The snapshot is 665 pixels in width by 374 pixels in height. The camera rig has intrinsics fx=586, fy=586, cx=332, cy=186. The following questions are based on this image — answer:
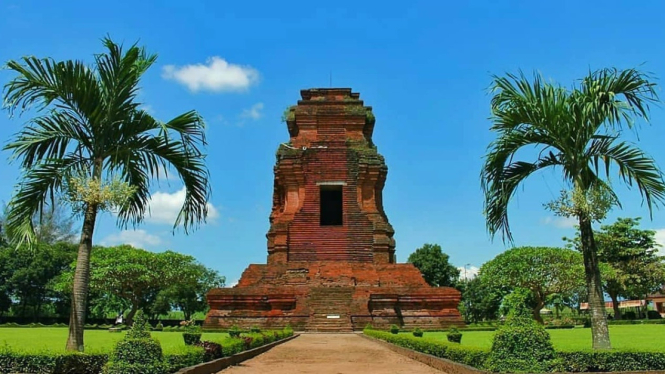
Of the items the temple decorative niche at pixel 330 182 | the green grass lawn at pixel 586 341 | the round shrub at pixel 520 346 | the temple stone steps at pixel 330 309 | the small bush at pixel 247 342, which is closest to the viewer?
the round shrub at pixel 520 346

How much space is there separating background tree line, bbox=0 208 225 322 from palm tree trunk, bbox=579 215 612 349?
67.8 feet

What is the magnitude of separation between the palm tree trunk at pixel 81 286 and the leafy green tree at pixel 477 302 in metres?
48.9

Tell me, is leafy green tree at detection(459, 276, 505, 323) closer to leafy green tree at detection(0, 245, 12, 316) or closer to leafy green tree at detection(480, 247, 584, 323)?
leafy green tree at detection(480, 247, 584, 323)

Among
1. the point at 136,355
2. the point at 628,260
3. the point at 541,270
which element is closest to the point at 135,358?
the point at 136,355

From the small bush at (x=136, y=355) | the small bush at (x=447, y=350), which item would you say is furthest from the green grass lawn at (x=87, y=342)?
the small bush at (x=447, y=350)

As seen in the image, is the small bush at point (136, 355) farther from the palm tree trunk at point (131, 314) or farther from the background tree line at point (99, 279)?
the palm tree trunk at point (131, 314)

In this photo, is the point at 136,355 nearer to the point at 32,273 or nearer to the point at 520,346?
the point at 520,346

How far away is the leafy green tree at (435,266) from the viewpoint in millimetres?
50562

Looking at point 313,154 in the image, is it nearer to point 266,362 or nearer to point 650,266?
point 266,362

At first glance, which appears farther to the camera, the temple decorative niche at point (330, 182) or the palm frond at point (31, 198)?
the temple decorative niche at point (330, 182)

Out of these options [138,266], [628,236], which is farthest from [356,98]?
[628,236]

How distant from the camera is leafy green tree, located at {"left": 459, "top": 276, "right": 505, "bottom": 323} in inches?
2191

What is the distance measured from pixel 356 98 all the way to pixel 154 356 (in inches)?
901

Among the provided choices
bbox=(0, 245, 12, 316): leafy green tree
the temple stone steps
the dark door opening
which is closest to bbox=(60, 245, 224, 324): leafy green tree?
bbox=(0, 245, 12, 316): leafy green tree
